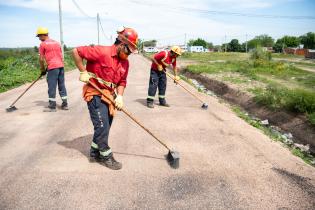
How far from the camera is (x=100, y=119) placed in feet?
14.5

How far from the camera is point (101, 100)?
14.6ft

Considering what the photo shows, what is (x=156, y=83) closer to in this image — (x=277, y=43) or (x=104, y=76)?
(x=104, y=76)

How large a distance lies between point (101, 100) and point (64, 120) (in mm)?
3042

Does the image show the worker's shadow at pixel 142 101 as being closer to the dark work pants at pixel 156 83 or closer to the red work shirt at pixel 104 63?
the dark work pants at pixel 156 83

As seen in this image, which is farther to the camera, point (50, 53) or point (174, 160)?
point (50, 53)

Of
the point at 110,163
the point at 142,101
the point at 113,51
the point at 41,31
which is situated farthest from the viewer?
the point at 142,101

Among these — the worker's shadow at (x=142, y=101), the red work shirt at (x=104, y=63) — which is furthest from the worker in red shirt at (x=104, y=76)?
the worker's shadow at (x=142, y=101)

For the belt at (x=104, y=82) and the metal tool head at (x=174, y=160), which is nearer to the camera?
the belt at (x=104, y=82)

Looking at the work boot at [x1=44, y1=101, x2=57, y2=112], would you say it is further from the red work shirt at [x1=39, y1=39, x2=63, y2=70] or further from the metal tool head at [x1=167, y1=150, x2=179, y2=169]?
the metal tool head at [x1=167, y1=150, x2=179, y2=169]

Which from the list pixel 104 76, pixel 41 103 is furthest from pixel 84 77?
pixel 41 103

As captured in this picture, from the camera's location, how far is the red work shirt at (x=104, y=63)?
4.26 metres

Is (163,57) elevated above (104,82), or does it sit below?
above

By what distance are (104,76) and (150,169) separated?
1475mm

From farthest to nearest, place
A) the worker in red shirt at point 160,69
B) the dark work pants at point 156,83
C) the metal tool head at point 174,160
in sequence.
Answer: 1. the dark work pants at point 156,83
2. the worker in red shirt at point 160,69
3. the metal tool head at point 174,160
